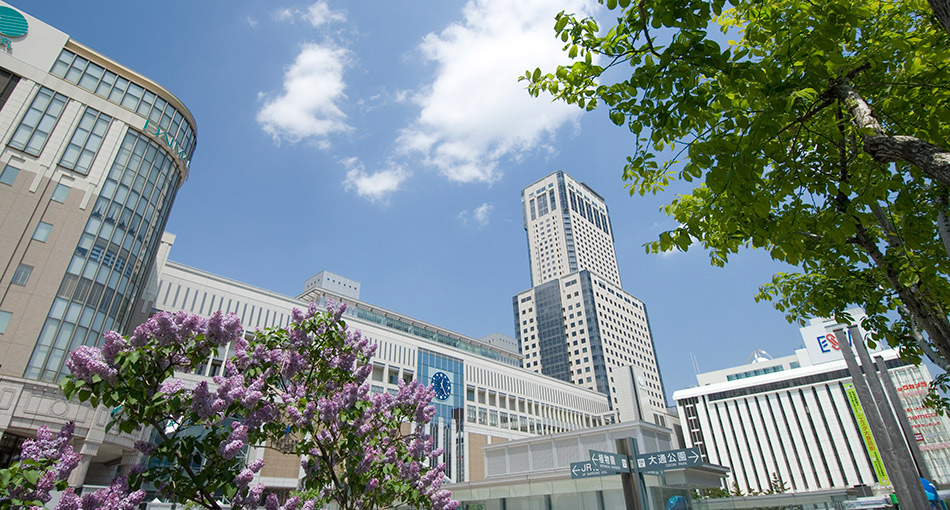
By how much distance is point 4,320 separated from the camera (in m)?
Answer: 26.1

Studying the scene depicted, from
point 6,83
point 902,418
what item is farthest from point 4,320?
point 902,418

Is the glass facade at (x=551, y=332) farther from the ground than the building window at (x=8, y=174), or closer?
farther from the ground

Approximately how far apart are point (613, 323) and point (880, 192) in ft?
392

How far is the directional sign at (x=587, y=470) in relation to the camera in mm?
8531

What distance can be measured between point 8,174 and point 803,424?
104m

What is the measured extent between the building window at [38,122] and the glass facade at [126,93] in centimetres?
219

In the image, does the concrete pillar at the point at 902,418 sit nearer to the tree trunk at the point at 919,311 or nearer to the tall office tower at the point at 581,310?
the tree trunk at the point at 919,311

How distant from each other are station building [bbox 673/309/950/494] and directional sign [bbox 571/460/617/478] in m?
76.8

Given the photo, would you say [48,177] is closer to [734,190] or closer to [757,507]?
[734,190]

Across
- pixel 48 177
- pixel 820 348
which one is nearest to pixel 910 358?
pixel 48 177

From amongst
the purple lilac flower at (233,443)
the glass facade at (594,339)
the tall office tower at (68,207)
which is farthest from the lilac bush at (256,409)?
the glass facade at (594,339)

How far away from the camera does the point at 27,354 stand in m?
26.1

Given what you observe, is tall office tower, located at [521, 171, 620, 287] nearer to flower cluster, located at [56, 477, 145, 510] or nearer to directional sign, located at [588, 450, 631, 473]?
directional sign, located at [588, 450, 631, 473]

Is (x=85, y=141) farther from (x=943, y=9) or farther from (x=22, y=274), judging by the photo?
(x=943, y=9)
